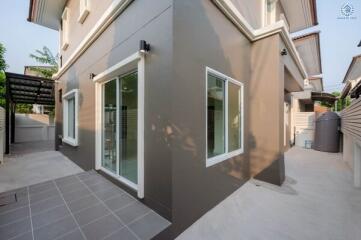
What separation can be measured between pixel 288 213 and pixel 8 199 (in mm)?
4627

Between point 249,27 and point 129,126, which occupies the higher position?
point 249,27

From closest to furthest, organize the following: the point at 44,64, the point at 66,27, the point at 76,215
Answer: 1. the point at 76,215
2. the point at 66,27
3. the point at 44,64

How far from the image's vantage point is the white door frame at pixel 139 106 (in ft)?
8.22

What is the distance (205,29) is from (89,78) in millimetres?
3263

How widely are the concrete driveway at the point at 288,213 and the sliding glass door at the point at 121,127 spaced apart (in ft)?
5.10

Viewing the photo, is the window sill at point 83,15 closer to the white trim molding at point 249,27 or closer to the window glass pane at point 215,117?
the white trim molding at point 249,27

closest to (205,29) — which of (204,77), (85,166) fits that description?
(204,77)

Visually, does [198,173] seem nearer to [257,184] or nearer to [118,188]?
[118,188]

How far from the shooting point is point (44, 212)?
7.76 feet

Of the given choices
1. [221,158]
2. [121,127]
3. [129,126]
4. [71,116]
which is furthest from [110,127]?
[71,116]

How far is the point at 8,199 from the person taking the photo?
2707 millimetres

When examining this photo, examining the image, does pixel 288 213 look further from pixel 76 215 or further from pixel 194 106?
pixel 76 215

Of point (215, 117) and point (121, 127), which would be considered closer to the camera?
point (215, 117)

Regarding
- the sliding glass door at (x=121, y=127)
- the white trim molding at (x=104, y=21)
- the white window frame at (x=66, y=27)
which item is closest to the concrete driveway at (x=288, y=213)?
the sliding glass door at (x=121, y=127)
